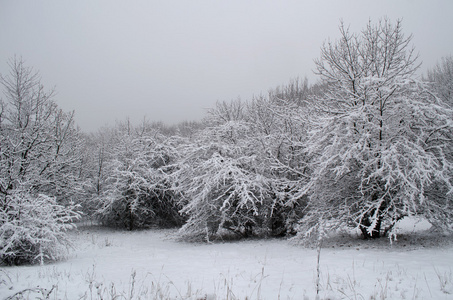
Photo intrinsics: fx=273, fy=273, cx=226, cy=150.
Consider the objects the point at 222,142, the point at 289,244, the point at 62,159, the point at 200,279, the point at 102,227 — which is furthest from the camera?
the point at 102,227

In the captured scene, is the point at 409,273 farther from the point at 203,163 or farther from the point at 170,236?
the point at 170,236

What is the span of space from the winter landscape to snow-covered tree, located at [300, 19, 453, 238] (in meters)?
0.07

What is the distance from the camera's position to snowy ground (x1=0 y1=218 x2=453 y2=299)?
456cm

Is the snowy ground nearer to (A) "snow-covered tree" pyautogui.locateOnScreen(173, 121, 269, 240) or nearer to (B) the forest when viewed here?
(B) the forest

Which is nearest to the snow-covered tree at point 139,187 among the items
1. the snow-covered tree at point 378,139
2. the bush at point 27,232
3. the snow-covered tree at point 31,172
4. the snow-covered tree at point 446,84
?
the snow-covered tree at point 31,172

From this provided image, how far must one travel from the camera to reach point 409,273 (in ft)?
17.8

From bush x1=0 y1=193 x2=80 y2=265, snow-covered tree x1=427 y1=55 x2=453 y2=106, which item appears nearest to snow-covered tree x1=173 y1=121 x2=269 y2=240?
bush x1=0 y1=193 x2=80 y2=265

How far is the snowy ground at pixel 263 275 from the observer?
15.0 feet

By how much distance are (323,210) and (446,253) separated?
3.72m

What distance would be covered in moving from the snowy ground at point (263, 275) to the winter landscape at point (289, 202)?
4cm

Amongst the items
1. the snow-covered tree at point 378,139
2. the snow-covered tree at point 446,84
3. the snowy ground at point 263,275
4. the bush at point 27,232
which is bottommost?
the snowy ground at point 263,275

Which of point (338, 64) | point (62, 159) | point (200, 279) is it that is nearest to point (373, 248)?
point (200, 279)

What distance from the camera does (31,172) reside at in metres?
12.1

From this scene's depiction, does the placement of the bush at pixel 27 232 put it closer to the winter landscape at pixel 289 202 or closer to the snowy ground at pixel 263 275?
the winter landscape at pixel 289 202
